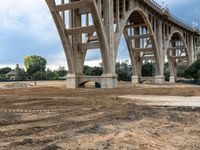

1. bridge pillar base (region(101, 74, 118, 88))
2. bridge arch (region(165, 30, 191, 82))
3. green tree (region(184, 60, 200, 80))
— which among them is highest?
bridge arch (region(165, 30, 191, 82))

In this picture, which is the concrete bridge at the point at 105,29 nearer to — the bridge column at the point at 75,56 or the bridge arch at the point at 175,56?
the bridge column at the point at 75,56

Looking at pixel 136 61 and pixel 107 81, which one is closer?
pixel 107 81

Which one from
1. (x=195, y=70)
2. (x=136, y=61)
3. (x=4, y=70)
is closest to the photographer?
(x=136, y=61)

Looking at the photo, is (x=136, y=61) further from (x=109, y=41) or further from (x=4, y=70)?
(x=4, y=70)

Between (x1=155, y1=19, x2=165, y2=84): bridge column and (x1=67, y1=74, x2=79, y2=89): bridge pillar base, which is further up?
(x1=155, y1=19, x2=165, y2=84): bridge column

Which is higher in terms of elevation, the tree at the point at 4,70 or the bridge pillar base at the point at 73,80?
the tree at the point at 4,70

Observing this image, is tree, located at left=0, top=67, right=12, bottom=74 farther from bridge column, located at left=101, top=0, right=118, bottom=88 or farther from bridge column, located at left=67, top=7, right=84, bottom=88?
bridge column, located at left=101, top=0, right=118, bottom=88

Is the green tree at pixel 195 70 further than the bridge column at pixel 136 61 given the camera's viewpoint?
Yes

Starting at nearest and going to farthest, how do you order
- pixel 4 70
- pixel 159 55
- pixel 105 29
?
1. pixel 105 29
2. pixel 159 55
3. pixel 4 70

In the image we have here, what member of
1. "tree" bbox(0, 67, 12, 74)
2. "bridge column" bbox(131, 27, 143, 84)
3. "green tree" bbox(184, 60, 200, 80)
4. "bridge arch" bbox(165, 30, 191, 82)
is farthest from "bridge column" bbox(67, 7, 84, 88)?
"tree" bbox(0, 67, 12, 74)

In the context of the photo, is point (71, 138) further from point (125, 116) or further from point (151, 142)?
point (125, 116)

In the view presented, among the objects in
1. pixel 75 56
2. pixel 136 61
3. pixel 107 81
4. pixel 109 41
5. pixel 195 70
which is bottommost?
pixel 107 81

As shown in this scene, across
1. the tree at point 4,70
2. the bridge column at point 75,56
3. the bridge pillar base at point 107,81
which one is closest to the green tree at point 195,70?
the bridge pillar base at point 107,81

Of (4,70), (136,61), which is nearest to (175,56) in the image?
(136,61)
